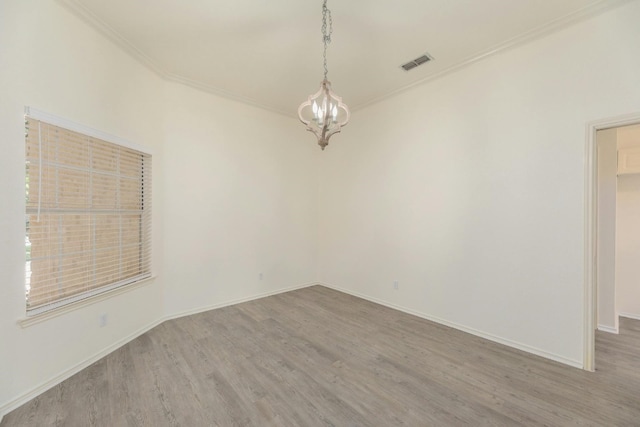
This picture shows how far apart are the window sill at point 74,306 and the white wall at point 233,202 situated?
555 mm

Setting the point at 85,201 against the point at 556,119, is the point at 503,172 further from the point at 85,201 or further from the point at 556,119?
the point at 85,201

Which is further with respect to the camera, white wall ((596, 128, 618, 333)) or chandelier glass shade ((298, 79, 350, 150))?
white wall ((596, 128, 618, 333))

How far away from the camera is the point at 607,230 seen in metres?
3.12

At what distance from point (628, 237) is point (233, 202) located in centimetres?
600

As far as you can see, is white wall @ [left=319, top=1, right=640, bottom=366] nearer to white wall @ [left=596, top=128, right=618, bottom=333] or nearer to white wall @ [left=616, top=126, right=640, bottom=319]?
white wall @ [left=596, top=128, right=618, bottom=333]

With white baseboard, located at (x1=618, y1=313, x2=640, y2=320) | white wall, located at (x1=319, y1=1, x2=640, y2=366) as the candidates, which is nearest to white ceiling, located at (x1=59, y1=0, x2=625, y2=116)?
white wall, located at (x1=319, y1=1, x2=640, y2=366)

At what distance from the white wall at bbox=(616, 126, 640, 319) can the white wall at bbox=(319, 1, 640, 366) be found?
2199 millimetres

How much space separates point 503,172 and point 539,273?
3.66 feet

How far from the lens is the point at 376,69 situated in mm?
3230

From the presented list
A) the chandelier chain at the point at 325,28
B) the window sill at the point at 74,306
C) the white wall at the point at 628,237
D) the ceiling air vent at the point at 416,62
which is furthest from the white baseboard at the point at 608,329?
the window sill at the point at 74,306

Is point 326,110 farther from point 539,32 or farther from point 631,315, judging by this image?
point 631,315

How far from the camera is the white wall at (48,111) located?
1.82m

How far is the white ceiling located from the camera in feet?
7.30

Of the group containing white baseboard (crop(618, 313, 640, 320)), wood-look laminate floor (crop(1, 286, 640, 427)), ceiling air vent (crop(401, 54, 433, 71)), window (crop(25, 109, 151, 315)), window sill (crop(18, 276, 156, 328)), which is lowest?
wood-look laminate floor (crop(1, 286, 640, 427))
